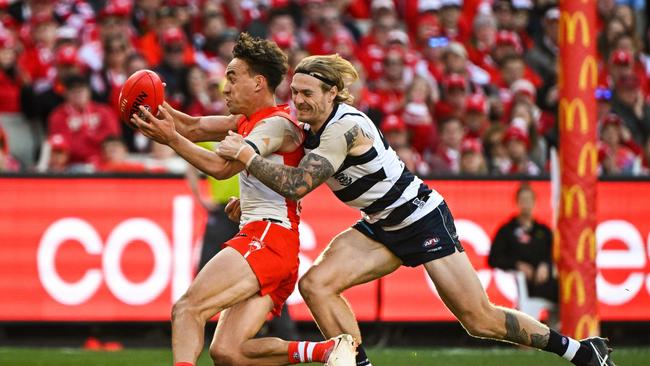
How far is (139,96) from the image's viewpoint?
7.62 meters

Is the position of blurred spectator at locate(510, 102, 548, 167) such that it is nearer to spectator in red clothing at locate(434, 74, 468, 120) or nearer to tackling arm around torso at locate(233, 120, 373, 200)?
spectator in red clothing at locate(434, 74, 468, 120)

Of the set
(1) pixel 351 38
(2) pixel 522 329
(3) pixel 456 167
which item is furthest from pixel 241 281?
(1) pixel 351 38

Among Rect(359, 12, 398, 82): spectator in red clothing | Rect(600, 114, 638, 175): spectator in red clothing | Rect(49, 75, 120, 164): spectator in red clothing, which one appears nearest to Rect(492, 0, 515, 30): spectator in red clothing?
Rect(359, 12, 398, 82): spectator in red clothing

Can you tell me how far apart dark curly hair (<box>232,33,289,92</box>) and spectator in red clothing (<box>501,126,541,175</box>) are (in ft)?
20.5

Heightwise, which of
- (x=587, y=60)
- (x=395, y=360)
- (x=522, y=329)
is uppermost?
(x=587, y=60)

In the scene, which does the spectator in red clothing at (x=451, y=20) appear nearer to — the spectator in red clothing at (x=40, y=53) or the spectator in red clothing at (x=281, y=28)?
the spectator in red clothing at (x=281, y=28)

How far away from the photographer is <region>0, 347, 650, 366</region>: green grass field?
1027 centimetres

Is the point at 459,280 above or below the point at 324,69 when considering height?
below

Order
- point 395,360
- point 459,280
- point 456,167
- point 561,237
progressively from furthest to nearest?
point 456,167
point 561,237
point 395,360
point 459,280

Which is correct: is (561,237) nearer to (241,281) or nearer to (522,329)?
(522,329)

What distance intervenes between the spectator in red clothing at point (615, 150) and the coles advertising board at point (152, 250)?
147 centimetres

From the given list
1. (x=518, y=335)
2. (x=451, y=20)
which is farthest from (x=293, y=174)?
(x=451, y=20)

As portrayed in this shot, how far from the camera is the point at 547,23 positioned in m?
17.1

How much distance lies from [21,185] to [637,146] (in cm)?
672
